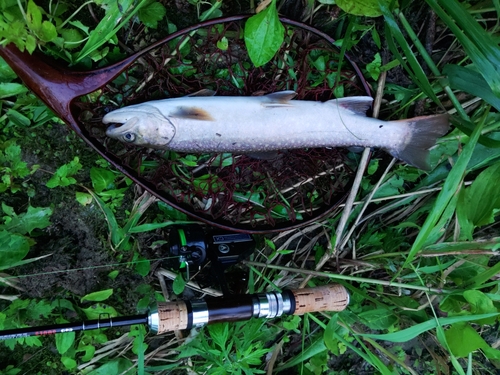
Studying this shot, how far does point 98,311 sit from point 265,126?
1.20 meters

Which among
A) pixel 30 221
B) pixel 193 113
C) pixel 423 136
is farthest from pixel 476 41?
pixel 30 221

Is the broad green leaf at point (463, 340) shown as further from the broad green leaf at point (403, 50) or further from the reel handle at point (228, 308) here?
the broad green leaf at point (403, 50)

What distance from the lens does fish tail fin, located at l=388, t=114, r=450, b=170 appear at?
179 centimetres

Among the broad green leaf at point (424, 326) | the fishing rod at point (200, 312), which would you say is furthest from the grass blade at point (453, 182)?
the fishing rod at point (200, 312)

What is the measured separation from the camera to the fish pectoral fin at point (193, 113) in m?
1.66

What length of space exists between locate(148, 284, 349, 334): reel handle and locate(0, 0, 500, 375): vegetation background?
215mm

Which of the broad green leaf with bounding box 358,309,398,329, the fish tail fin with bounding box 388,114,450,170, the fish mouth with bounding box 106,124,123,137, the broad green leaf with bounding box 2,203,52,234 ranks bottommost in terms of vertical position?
the broad green leaf with bounding box 358,309,398,329

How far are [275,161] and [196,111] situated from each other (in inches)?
19.3

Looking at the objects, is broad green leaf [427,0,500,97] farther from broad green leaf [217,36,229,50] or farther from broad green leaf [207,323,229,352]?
broad green leaf [207,323,229,352]

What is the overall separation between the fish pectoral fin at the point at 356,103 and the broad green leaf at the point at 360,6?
→ 35 cm

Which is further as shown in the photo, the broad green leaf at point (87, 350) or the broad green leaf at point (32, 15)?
the broad green leaf at point (87, 350)

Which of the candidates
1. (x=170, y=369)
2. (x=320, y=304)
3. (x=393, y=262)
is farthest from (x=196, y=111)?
(x=170, y=369)

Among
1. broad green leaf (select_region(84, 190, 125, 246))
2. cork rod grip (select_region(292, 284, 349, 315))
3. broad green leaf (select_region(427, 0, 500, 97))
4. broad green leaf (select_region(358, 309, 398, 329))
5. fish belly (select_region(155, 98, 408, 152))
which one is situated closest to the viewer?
broad green leaf (select_region(427, 0, 500, 97))

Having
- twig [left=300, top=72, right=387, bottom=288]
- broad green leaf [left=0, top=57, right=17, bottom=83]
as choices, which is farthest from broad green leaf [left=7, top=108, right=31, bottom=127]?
twig [left=300, top=72, right=387, bottom=288]
